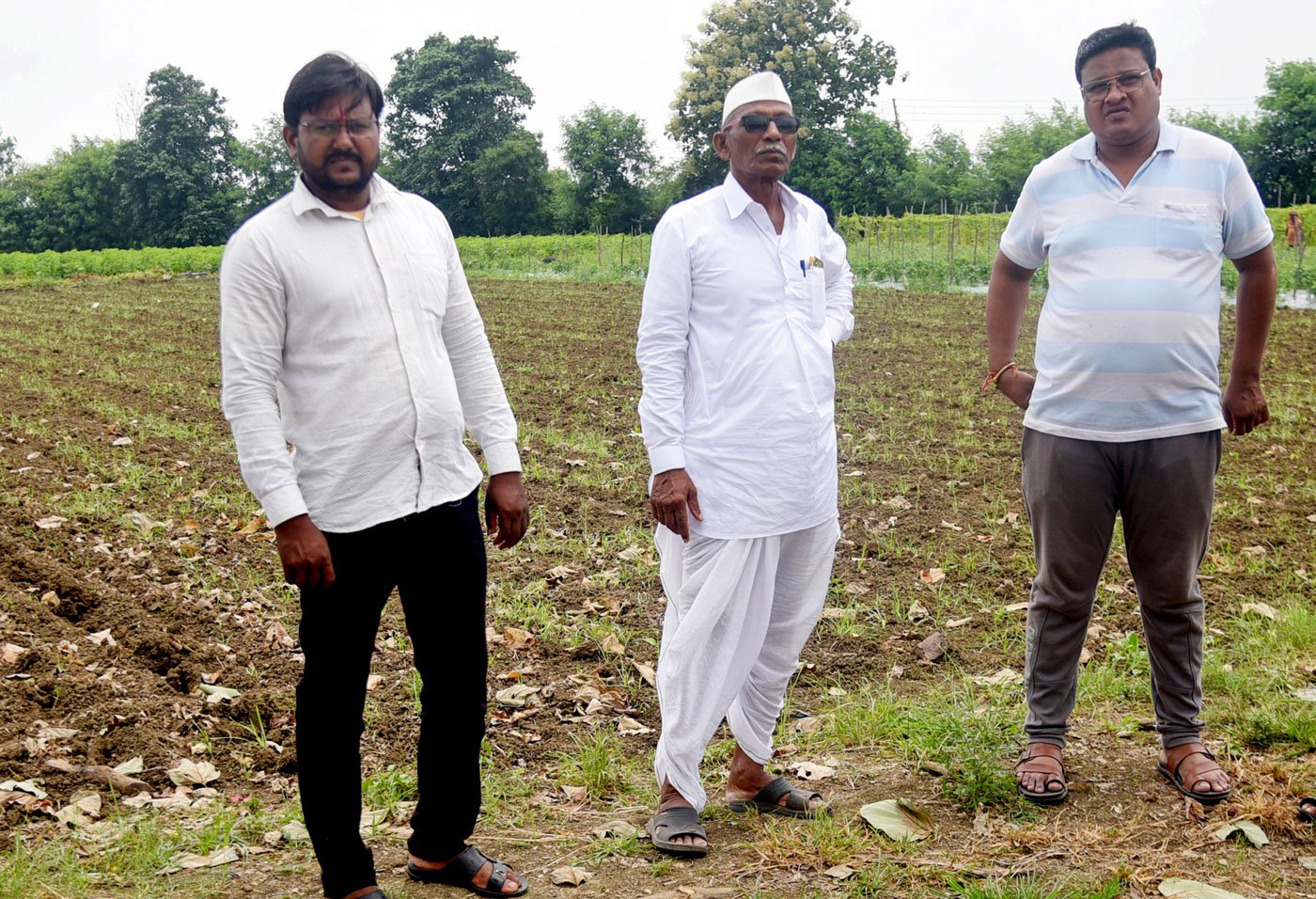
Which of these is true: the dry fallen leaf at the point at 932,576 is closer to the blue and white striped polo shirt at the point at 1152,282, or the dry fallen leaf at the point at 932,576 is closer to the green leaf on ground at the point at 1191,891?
the blue and white striped polo shirt at the point at 1152,282

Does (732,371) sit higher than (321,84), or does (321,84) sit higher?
(321,84)

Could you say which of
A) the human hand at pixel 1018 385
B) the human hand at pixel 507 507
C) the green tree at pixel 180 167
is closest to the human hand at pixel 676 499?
the human hand at pixel 507 507

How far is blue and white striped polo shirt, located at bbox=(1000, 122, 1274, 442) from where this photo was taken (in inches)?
129

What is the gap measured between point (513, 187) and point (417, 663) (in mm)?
51469

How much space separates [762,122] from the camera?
131 inches

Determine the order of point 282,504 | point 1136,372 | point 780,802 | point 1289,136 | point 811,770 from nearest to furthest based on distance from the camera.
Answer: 1. point 282,504
2. point 1136,372
3. point 780,802
4. point 811,770
5. point 1289,136

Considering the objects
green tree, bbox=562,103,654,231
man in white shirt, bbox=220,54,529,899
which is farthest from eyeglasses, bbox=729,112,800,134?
→ green tree, bbox=562,103,654,231

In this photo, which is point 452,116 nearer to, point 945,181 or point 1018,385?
point 945,181

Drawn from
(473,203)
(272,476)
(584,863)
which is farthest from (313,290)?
(473,203)

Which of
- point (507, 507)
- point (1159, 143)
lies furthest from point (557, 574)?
point (1159, 143)

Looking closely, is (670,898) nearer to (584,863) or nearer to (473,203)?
(584,863)

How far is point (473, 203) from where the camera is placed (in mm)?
54469

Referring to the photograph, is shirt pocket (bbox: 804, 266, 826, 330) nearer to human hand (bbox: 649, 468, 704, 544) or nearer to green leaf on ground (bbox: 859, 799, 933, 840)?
human hand (bbox: 649, 468, 704, 544)

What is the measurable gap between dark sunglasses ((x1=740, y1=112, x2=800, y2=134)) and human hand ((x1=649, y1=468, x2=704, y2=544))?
97 cm
